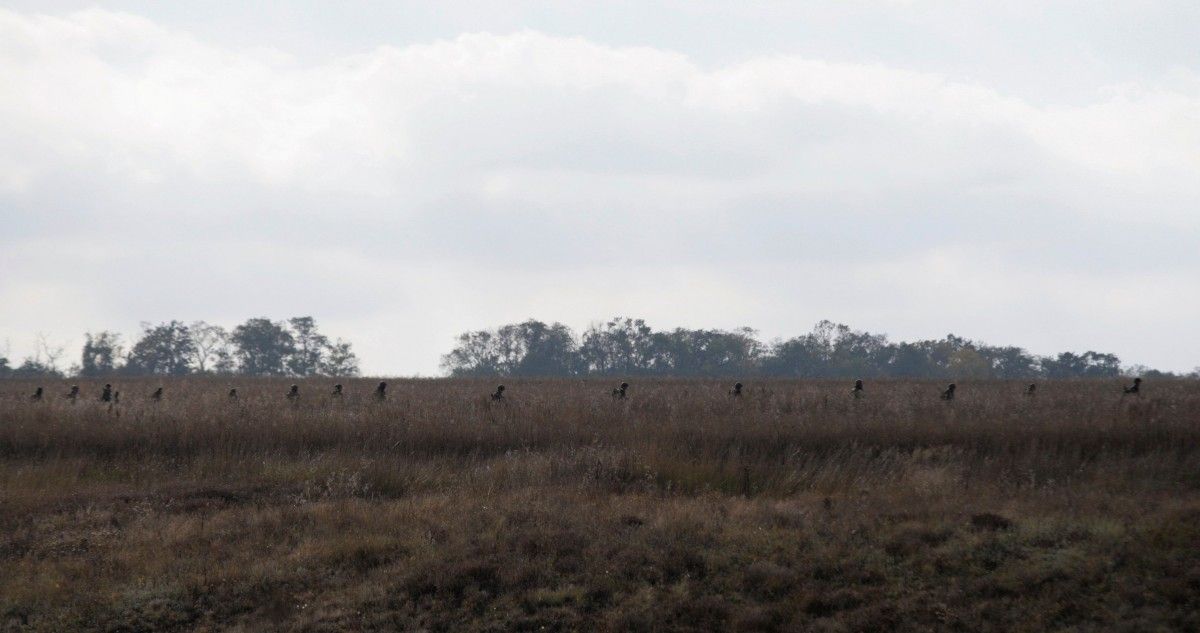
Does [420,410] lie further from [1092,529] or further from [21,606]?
[1092,529]

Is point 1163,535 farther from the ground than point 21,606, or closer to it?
farther from the ground

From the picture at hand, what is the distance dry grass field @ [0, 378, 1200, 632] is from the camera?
30.1 feet

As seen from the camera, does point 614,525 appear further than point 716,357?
No

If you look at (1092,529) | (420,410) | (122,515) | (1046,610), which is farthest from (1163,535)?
(420,410)

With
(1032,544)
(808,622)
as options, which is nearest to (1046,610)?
(1032,544)

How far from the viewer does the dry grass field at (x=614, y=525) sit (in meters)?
9.18

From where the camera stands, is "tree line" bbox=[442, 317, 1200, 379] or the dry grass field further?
"tree line" bbox=[442, 317, 1200, 379]

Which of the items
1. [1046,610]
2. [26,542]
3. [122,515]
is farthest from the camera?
[122,515]

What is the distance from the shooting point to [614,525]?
37.0ft

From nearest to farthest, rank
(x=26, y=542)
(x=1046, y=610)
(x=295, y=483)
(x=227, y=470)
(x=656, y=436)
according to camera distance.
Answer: (x=1046, y=610)
(x=26, y=542)
(x=295, y=483)
(x=227, y=470)
(x=656, y=436)

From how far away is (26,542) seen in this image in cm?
1177

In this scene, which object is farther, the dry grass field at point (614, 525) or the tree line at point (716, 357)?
the tree line at point (716, 357)

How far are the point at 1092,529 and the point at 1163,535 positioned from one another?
0.62m

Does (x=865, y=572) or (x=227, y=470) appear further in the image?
(x=227, y=470)
